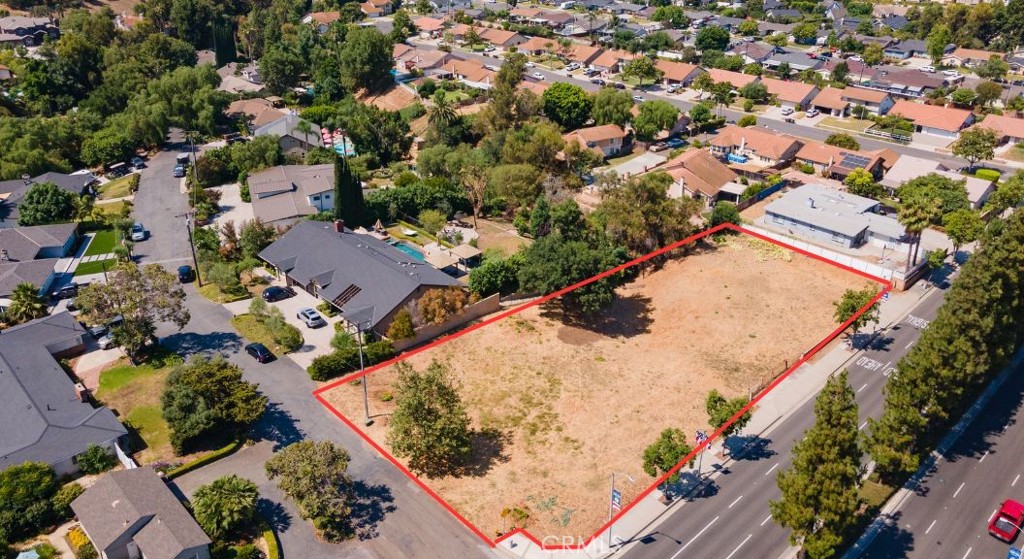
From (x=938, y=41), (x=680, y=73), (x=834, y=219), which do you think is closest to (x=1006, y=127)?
(x=834, y=219)

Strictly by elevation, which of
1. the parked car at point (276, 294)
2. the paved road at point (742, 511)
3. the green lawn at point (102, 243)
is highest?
the paved road at point (742, 511)

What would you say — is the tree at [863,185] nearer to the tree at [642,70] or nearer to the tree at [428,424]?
the tree at [642,70]

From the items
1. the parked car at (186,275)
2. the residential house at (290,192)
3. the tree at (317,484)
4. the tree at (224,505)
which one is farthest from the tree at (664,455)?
the residential house at (290,192)

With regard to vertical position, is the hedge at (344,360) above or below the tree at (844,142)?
below

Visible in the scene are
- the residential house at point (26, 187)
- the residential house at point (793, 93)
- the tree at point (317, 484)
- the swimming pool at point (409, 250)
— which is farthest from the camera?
the residential house at point (793, 93)

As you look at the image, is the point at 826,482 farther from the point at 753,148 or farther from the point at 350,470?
the point at 753,148
